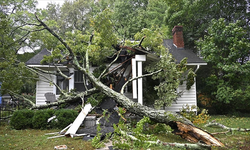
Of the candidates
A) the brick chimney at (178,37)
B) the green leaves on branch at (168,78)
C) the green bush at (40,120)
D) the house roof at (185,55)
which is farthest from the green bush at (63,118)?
the brick chimney at (178,37)

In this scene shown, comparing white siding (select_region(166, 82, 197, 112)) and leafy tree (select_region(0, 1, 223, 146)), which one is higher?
leafy tree (select_region(0, 1, 223, 146))

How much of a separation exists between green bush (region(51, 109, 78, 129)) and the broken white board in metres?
0.49

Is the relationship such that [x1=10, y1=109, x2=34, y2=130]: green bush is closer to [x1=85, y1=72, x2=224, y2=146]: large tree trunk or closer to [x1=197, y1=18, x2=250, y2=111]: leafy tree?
[x1=85, y1=72, x2=224, y2=146]: large tree trunk

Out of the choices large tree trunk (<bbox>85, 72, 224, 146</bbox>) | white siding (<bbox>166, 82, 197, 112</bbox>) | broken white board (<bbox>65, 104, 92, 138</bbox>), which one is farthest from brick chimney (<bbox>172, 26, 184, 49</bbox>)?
broken white board (<bbox>65, 104, 92, 138</bbox>)

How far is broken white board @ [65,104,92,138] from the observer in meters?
6.56

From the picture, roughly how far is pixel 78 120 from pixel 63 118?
99cm

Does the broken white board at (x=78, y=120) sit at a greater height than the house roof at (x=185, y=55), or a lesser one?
lesser

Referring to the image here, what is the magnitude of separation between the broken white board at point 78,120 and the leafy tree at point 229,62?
8.99 metres

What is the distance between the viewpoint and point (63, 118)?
7.88m

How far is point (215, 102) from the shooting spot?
46.6ft

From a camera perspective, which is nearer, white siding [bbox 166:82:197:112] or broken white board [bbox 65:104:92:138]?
broken white board [bbox 65:104:92:138]

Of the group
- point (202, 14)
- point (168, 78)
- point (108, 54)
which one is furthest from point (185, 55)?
point (202, 14)

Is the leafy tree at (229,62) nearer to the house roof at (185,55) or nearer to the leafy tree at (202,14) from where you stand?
the house roof at (185,55)

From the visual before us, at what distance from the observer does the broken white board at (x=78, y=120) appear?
6555mm
